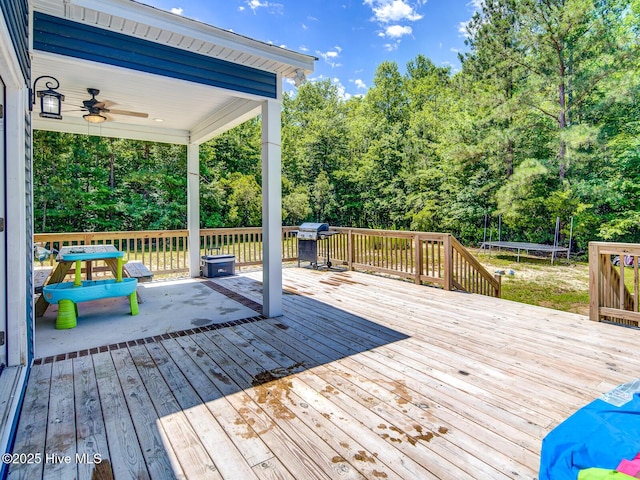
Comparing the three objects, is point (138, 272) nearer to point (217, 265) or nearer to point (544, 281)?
point (217, 265)

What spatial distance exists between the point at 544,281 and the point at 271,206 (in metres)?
7.67

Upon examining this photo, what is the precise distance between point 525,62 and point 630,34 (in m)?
2.66

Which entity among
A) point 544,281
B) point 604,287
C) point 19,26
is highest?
point 19,26

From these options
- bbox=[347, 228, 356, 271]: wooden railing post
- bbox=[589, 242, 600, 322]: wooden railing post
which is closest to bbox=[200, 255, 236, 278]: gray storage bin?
bbox=[347, 228, 356, 271]: wooden railing post

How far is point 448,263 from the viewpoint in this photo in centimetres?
528

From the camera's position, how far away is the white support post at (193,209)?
6.32m

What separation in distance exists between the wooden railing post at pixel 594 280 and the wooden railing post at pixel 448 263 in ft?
5.78

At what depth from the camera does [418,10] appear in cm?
1730

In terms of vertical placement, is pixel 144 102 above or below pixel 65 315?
above

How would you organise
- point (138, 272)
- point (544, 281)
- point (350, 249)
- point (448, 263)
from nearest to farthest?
point (138, 272), point (448, 263), point (350, 249), point (544, 281)

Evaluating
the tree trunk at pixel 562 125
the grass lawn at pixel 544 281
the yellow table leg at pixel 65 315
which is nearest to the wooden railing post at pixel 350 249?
the grass lawn at pixel 544 281

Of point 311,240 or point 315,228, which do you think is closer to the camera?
point 315,228

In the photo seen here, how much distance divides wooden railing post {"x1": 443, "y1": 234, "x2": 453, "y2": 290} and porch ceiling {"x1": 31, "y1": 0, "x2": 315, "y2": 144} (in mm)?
3135

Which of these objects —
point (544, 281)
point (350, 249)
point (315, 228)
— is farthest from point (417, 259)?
point (544, 281)
